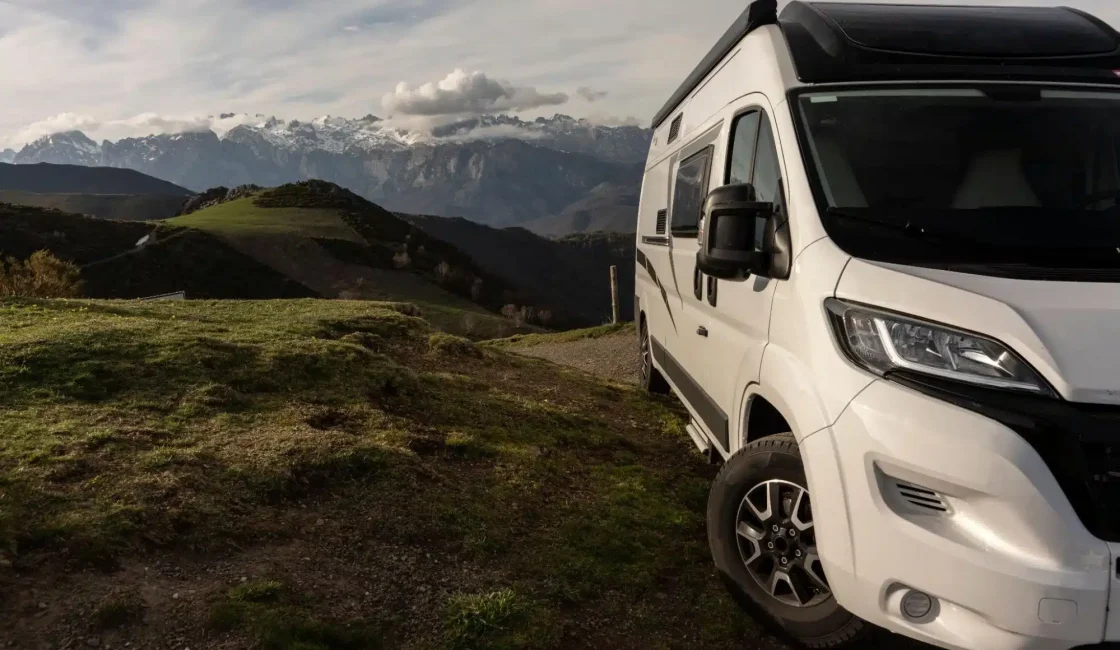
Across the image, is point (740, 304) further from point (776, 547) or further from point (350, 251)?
point (350, 251)

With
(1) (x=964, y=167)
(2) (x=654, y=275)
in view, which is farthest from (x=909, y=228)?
(2) (x=654, y=275)

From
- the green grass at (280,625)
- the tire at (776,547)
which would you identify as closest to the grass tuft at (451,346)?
the green grass at (280,625)

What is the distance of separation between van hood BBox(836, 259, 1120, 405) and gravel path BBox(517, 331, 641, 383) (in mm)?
9130

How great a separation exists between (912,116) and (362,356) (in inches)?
237

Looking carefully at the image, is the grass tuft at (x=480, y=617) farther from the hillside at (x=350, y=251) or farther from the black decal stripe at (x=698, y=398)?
the hillside at (x=350, y=251)

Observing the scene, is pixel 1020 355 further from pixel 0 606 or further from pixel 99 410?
pixel 99 410

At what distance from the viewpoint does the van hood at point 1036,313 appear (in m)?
2.49

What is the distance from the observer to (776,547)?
361cm

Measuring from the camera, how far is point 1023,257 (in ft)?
9.87

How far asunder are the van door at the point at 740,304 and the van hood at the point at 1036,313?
86 cm

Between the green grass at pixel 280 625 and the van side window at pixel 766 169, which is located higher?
the van side window at pixel 766 169

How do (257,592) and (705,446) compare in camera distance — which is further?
(705,446)

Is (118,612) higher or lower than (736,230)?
lower

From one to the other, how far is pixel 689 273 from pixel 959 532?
317 cm
